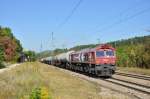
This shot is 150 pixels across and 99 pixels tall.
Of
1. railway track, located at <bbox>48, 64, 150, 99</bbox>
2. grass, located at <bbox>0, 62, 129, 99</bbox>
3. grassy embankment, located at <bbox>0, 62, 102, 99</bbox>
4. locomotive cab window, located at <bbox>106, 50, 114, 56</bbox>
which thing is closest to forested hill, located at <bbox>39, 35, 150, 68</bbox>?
locomotive cab window, located at <bbox>106, 50, 114, 56</bbox>

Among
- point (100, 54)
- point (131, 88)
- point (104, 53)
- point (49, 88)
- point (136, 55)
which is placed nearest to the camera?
point (49, 88)

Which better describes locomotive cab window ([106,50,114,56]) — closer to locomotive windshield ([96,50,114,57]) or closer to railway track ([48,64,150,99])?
locomotive windshield ([96,50,114,57])

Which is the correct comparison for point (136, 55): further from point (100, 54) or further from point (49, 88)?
point (49, 88)

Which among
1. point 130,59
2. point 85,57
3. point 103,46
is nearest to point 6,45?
point 130,59

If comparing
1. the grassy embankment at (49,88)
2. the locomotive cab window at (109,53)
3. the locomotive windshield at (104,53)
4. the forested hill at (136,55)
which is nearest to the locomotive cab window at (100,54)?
the locomotive windshield at (104,53)

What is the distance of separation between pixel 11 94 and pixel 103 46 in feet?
68.9

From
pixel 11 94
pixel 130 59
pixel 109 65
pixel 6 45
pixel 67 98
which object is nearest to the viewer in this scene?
pixel 11 94

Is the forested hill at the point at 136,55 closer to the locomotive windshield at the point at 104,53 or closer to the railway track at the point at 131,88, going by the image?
the locomotive windshield at the point at 104,53

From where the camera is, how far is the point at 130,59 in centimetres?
6238

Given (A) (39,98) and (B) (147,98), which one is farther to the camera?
(B) (147,98)

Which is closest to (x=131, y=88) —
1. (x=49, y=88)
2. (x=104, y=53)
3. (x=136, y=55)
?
(x=49, y=88)

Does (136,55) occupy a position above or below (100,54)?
above

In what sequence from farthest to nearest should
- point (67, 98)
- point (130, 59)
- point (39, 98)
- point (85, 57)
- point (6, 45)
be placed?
1. point (6, 45)
2. point (130, 59)
3. point (85, 57)
4. point (67, 98)
5. point (39, 98)

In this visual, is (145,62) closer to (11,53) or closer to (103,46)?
(103,46)
